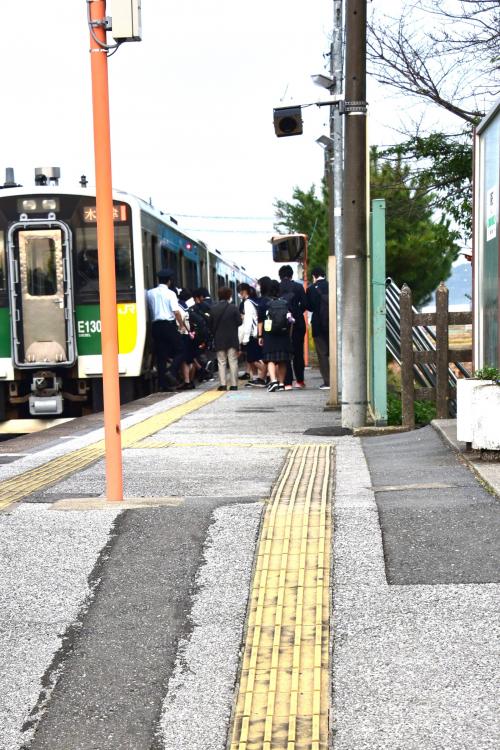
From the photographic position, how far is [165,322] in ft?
53.1

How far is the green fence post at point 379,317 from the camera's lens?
1037 cm

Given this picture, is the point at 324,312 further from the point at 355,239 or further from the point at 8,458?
the point at 8,458

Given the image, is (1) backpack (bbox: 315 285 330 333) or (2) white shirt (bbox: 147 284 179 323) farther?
(1) backpack (bbox: 315 285 330 333)

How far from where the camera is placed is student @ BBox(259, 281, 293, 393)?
1661cm

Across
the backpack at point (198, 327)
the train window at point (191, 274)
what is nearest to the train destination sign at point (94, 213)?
the backpack at point (198, 327)

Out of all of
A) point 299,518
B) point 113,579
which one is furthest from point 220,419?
point 113,579

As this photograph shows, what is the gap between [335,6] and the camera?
17.4 meters

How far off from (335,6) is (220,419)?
307 inches

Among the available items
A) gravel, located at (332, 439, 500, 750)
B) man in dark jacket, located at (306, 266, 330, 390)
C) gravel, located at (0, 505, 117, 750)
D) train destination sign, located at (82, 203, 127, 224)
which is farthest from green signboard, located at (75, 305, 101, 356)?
gravel, located at (332, 439, 500, 750)

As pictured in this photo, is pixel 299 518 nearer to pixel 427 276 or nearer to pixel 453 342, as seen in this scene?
pixel 453 342

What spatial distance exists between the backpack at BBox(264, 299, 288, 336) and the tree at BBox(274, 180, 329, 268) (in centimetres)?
2548

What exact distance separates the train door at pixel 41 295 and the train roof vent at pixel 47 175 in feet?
2.74

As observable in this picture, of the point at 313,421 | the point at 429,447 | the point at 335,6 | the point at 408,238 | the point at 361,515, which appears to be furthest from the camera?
the point at 408,238

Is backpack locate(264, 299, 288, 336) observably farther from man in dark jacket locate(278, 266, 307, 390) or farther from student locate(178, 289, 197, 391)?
student locate(178, 289, 197, 391)
